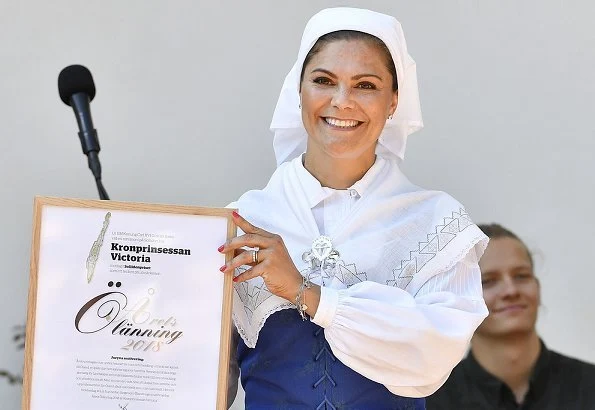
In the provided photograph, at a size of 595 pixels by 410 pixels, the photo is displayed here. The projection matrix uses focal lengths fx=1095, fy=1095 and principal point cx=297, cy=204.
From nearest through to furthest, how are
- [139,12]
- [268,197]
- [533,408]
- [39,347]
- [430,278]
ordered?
[39,347]
[430,278]
[268,197]
[533,408]
[139,12]

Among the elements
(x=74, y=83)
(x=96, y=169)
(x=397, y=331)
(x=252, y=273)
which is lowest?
(x=397, y=331)

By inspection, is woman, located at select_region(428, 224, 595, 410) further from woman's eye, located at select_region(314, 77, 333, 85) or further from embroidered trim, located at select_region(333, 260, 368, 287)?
woman's eye, located at select_region(314, 77, 333, 85)

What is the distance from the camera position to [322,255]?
271cm

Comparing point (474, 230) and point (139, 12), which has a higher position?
point (139, 12)

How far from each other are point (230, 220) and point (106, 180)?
1.38 meters

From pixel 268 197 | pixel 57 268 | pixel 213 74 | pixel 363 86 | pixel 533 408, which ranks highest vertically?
pixel 213 74

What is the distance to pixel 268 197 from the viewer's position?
9.53 ft

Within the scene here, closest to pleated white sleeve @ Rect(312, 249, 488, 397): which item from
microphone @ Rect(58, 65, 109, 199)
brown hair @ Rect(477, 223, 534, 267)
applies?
microphone @ Rect(58, 65, 109, 199)

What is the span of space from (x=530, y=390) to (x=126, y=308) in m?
1.61

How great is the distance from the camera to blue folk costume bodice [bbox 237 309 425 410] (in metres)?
2.62

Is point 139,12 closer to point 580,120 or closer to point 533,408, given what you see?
point 580,120

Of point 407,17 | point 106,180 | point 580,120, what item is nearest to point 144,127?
point 106,180

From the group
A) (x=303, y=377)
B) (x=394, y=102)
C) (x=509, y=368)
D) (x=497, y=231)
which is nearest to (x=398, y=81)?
(x=394, y=102)

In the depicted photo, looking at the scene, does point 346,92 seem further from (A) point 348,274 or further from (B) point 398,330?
(B) point 398,330
